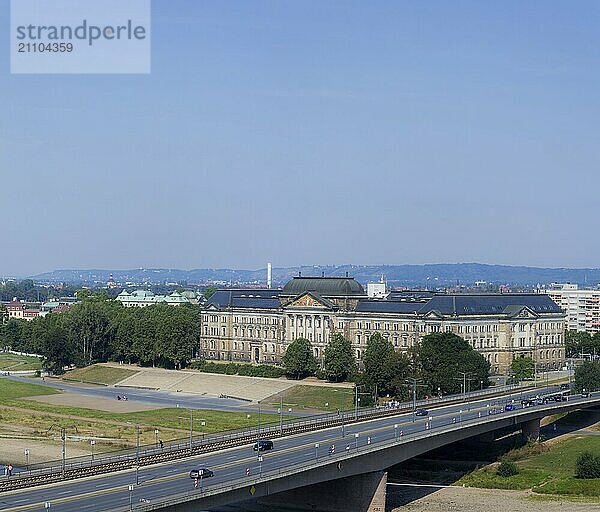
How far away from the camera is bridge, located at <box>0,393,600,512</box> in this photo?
76.0 meters

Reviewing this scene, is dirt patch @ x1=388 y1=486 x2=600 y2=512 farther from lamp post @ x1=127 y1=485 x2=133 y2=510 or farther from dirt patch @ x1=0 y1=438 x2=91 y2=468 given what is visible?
dirt patch @ x1=0 y1=438 x2=91 y2=468

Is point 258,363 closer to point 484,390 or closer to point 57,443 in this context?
point 484,390

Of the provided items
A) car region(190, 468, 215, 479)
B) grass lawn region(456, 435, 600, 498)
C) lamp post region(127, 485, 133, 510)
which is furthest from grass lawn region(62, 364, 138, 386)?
lamp post region(127, 485, 133, 510)

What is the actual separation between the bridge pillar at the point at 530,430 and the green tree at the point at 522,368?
137 feet

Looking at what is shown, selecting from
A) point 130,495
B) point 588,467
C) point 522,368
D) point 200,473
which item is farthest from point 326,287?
point 130,495

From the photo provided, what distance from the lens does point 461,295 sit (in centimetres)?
18025

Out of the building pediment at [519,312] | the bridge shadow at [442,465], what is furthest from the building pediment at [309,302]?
the bridge shadow at [442,465]

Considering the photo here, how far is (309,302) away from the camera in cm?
18850

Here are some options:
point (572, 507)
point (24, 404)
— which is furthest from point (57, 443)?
point (572, 507)

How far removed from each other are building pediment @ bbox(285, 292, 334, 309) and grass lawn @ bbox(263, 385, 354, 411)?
77.8 feet

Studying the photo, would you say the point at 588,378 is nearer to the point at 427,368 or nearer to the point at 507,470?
the point at 427,368

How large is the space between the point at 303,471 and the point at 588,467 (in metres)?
35.7

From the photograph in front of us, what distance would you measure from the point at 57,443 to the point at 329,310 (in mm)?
70245

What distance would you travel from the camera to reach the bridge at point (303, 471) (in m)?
76.0
